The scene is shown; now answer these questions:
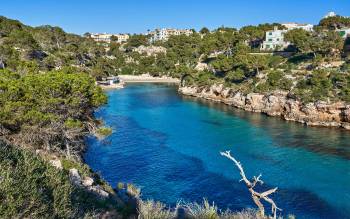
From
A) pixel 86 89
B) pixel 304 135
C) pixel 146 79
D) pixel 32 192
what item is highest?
pixel 86 89

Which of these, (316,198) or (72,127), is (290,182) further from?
(72,127)

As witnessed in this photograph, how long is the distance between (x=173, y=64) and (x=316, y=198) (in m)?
104

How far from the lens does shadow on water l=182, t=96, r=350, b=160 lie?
45.2 m

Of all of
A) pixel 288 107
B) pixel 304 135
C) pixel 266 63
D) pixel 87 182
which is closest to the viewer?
pixel 87 182

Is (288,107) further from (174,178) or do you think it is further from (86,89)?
(86,89)

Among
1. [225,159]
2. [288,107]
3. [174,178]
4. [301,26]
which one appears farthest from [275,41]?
[174,178]

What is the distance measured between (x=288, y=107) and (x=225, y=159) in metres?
28.0

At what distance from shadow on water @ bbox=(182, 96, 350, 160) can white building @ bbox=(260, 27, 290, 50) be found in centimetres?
4703

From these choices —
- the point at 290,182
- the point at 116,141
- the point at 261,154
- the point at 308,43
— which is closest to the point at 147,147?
the point at 116,141

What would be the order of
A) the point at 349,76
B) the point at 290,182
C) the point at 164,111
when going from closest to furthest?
the point at 290,182, the point at 349,76, the point at 164,111

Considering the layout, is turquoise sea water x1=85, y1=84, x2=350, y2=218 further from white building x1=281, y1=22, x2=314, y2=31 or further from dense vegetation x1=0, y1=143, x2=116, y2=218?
white building x1=281, y1=22, x2=314, y2=31

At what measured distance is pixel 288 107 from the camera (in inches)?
2544

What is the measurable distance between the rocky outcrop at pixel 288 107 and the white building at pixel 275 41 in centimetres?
3167

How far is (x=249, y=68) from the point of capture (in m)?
82.6
